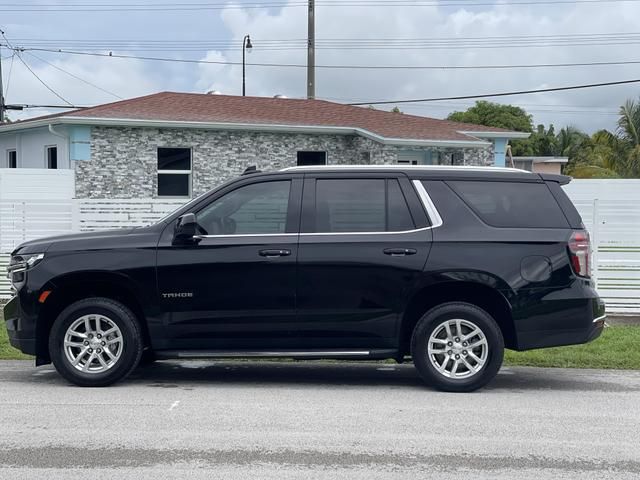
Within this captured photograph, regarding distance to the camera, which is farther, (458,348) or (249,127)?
(249,127)

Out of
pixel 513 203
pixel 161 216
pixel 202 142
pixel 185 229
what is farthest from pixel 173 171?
pixel 513 203

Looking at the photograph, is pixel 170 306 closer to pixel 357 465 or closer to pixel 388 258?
pixel 388 258

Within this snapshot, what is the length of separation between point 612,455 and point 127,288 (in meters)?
4.25

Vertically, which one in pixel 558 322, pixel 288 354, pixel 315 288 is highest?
pixel 315 288

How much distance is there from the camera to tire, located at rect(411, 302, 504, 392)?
7.66 meters

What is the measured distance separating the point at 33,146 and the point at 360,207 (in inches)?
695

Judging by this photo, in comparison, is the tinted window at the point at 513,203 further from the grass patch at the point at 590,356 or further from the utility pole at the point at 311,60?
the utility pole at the point at 311,60

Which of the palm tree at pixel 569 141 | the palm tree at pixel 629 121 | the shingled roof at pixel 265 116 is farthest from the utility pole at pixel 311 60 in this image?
the palm tree at pixel 569 141

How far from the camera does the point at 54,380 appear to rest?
8250 mm

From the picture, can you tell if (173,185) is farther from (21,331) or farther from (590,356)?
(21,331)

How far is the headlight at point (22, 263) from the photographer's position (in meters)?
7.77

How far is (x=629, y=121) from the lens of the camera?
37812 millimetres

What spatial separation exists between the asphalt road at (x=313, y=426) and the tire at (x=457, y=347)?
17 centimetres

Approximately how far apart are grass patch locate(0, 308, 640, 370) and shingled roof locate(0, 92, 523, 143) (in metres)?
11.8
